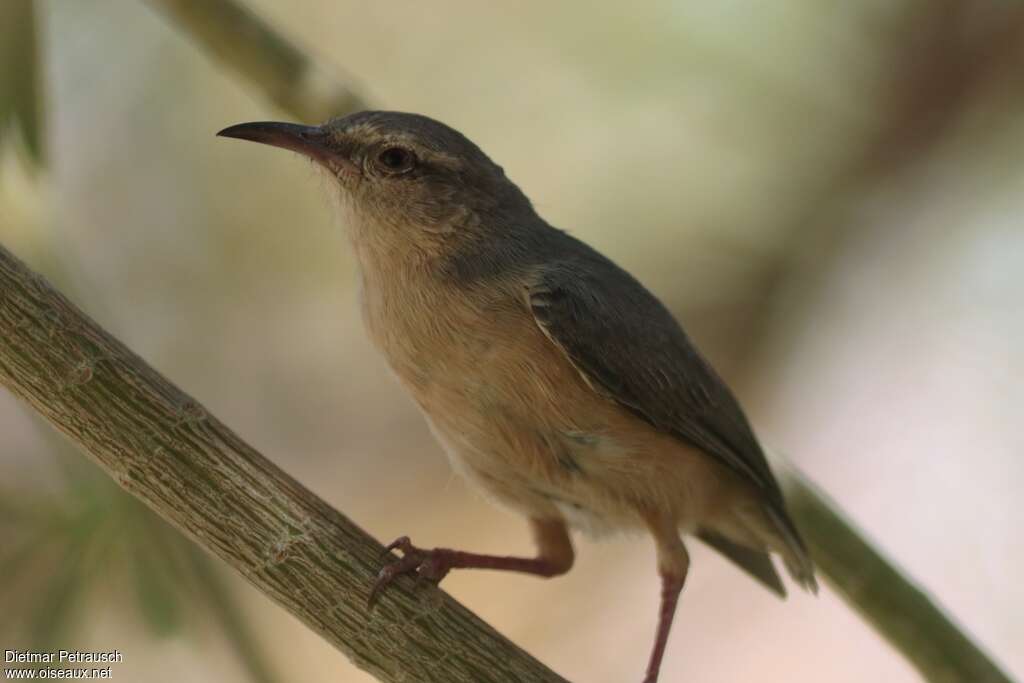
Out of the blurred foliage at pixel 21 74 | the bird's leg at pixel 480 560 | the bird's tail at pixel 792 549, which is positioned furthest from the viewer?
the bird's tail at pixel 792 549

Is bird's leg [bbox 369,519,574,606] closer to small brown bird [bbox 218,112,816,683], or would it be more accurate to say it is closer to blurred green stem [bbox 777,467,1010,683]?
small brown bird [bbox 218,112,816,683]

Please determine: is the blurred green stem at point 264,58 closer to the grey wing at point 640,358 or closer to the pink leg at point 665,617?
the grey wing at point 640,358

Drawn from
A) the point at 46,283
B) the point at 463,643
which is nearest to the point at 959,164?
the point at 463,643

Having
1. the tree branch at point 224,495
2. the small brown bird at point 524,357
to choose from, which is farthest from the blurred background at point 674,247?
the tree branch at point 224,495

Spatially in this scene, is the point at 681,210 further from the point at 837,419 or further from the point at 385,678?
the point at 385,678

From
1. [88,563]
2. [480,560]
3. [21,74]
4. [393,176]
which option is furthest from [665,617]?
[21,74]

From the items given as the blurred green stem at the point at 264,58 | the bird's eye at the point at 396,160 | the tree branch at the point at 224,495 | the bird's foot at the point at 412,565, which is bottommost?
the tree branch at the point at 224,495

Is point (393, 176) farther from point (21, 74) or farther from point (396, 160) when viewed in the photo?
point (21, 74)

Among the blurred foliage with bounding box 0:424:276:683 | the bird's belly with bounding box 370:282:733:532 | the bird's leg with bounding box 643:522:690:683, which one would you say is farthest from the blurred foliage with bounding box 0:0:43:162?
the bird's leg with bounding box 643:522:690:683
